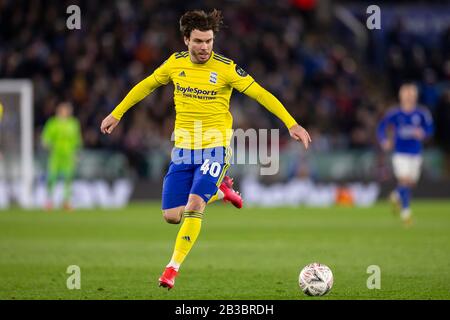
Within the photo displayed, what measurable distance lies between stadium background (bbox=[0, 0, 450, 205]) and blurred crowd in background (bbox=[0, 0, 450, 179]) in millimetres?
29

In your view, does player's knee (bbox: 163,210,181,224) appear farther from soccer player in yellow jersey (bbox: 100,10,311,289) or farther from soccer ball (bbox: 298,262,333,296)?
soccer ball (bbox: 298,262,333,296)

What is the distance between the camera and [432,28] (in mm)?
26266

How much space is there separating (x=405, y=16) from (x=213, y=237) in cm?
1396

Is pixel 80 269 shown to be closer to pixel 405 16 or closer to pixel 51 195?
pixel 51 195

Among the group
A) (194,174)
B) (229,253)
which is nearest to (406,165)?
(229,253)

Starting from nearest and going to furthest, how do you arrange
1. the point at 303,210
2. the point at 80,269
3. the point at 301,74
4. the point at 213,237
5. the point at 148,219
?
the point at 80,269
the point at 213,237
the point at 148,219
the point at 303,210
the point at 301,74

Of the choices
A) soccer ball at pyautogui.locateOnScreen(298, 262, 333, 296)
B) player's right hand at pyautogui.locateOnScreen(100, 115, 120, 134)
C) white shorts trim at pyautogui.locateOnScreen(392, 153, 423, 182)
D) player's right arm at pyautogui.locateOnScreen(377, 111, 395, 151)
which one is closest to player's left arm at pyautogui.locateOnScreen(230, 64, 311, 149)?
player's right hand at pyautogui.locateOnScreen(100, 115, 120, 134)

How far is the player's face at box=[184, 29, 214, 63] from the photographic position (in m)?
8.38

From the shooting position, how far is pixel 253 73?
2319 centimetres

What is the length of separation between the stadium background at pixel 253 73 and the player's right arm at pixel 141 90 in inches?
517

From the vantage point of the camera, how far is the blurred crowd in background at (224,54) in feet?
74.4

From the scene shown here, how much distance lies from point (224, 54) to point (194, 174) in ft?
48.9
